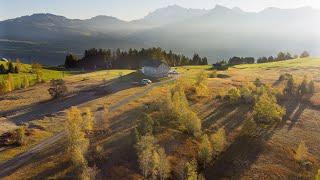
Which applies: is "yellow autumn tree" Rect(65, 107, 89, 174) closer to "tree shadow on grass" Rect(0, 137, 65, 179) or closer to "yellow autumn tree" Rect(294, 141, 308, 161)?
"tree shadow on grass" Rect(0, 137, 65, 179)

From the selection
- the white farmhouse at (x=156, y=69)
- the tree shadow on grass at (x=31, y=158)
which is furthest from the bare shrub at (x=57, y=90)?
the tree shadow on grass at (x=31, y=158)

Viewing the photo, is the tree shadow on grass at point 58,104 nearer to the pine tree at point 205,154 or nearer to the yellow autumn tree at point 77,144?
the yellow autumn tree at point 77,144

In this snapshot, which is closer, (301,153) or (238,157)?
(301,153)

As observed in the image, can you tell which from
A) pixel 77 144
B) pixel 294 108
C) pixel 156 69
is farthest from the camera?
pixel 156 69

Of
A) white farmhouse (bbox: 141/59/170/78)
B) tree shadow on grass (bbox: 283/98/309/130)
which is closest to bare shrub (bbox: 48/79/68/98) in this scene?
white farmhouse (bbox: 141/59/170/78)

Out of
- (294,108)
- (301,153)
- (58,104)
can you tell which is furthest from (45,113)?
(294,108)

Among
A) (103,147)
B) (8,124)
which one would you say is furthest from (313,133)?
(8,124)

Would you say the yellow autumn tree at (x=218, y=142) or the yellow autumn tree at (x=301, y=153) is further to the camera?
the yellow autumn tree at (x=218, y=142)

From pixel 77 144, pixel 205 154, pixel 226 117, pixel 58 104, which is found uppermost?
pixel 226 117

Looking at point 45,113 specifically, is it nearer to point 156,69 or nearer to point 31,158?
point 31,158
